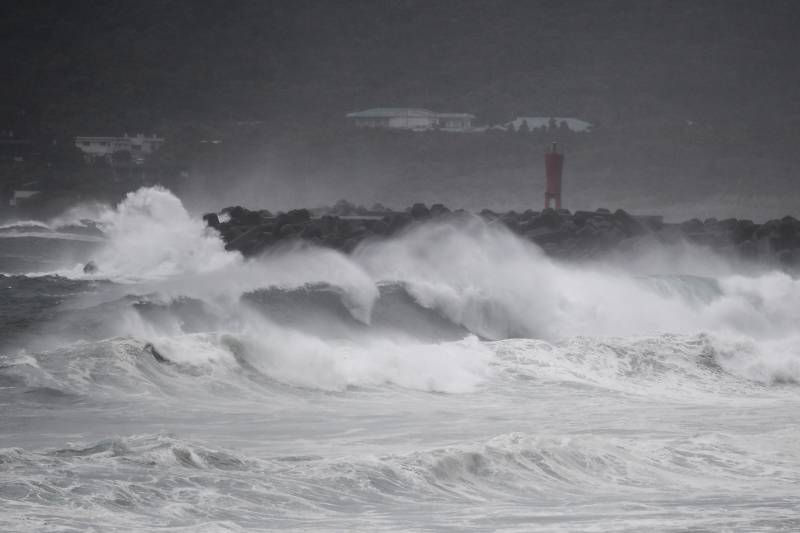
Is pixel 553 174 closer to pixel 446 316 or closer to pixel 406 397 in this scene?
pixel 446 316

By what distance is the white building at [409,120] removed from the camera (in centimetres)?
8519

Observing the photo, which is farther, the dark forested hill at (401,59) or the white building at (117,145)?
the dark forested hill at (401,59)

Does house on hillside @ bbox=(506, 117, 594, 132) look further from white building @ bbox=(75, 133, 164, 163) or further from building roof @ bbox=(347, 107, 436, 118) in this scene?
white building @ bbox=(75, 133, 164, 163)

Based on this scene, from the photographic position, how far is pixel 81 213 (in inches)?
2298

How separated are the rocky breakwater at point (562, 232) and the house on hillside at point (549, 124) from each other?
1814 inches

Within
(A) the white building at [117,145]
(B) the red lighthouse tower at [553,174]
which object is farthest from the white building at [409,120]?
(B) the red lighthouse tower at [553,174]

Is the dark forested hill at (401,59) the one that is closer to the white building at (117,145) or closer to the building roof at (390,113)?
the building roof at (390,113)

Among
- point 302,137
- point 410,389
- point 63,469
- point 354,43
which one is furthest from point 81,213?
point 354,43

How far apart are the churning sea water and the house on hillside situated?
54.4m

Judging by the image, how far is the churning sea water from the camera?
Result: 1011 cm

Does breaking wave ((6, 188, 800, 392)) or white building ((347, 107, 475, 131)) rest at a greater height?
white building ((347, 107, 475, 131))

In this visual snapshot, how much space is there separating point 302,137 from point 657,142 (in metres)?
20.5

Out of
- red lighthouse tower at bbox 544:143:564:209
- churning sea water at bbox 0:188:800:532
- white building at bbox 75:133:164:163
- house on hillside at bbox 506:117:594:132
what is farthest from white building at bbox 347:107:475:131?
churning sea water at bbox 0:188:800:532

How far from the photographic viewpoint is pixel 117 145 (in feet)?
270
